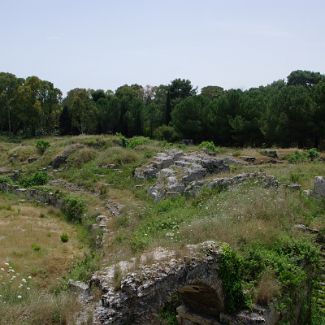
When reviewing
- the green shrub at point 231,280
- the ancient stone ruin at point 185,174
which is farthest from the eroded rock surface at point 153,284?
the ancient stone ruin at point 185,174

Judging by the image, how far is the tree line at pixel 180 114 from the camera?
35.3 meters

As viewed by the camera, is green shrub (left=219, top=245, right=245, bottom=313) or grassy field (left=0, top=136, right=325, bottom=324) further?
grassy field (left=0, top=136, right=325, bottom=324)

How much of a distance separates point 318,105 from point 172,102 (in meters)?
24.1

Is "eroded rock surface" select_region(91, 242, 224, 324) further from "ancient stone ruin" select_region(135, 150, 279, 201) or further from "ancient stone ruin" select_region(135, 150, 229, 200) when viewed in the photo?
"ancient stone ruin" select_region(135, 150, 229, 200)

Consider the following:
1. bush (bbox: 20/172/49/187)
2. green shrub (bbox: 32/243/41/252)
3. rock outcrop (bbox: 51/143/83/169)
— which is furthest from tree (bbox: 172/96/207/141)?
green shrub (bbox: 32/243/41/252)

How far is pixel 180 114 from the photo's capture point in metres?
43.5

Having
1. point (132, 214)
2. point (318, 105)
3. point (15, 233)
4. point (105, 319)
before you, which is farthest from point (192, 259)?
point (318, 105)

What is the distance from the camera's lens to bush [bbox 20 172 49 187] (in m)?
27.0

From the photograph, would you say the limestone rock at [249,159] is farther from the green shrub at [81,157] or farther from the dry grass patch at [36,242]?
the dry grass patch at [36,242]

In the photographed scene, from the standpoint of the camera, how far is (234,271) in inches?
361

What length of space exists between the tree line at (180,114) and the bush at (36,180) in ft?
56.2

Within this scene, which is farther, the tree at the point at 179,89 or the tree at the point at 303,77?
the tree at the point at 303,77

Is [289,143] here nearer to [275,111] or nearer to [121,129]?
[275,111]

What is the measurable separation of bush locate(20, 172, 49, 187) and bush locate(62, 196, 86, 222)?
542 centimetres
